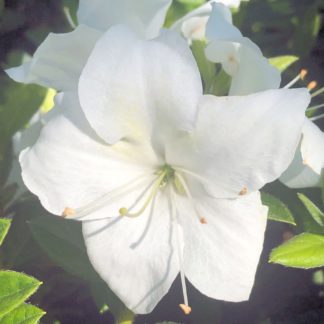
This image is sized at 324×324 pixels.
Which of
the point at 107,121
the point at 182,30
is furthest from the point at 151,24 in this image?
the point at 107,121

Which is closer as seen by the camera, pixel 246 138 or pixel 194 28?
pixel 246 138

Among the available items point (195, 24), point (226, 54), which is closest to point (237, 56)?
point (226, 54)

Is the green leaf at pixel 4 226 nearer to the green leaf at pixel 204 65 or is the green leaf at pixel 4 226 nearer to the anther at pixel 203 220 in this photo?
the anther at pixel 203 220

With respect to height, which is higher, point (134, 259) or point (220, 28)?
point (220, 28)

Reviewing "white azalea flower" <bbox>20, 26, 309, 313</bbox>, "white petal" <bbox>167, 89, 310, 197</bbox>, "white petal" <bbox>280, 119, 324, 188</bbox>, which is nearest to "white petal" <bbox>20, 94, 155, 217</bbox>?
"white azalea flower" <bbox>20, 26, 309, 313</bbox>

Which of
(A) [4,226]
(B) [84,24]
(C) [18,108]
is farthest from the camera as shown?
(C) [18,108]

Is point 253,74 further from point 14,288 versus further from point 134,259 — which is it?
point 14,288

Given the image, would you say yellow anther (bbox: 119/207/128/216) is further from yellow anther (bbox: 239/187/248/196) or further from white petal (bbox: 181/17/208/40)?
white petal (bbox: 181/17/208/40)

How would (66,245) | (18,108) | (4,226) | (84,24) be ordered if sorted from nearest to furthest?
(4,226), (84,24), (66,245), (18,108)
